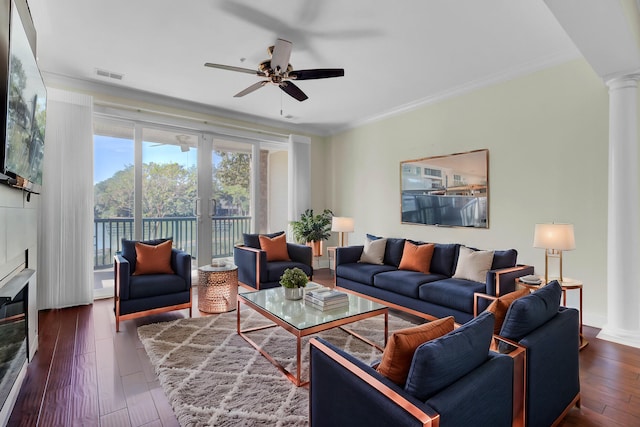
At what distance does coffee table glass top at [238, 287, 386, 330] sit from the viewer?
8.08 ft

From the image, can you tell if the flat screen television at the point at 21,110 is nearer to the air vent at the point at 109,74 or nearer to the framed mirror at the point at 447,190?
the air vent at the point at 109,74

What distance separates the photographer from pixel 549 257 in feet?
11.9

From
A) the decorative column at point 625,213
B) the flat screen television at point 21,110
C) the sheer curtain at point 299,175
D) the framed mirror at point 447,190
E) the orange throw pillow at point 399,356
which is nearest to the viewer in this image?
the orange throw pillow at point 399,356

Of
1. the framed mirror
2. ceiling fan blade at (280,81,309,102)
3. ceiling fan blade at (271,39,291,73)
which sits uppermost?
ceiling fan blade at (271,39,291,73)

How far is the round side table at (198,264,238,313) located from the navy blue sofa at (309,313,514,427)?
95.9 inches

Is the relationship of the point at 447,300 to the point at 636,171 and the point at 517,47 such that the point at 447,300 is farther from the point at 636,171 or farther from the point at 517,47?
the point at 517,47

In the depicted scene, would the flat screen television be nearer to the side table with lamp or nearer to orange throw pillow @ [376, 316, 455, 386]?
orange throw pillow @ [376, 316, 455, 386]

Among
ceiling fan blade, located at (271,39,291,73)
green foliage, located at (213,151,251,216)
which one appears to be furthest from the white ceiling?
green foliage, located at (213,151,251,216)

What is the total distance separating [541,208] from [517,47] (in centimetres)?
171

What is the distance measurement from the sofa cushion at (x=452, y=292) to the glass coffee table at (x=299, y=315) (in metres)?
0.73

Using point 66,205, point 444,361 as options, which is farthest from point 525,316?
point 66,205

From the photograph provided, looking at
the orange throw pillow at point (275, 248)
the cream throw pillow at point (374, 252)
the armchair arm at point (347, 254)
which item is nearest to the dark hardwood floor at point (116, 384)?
the orange throw pillow at point (275, 248)

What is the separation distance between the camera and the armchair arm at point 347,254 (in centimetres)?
449

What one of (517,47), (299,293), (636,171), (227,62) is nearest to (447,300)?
(299,293)
